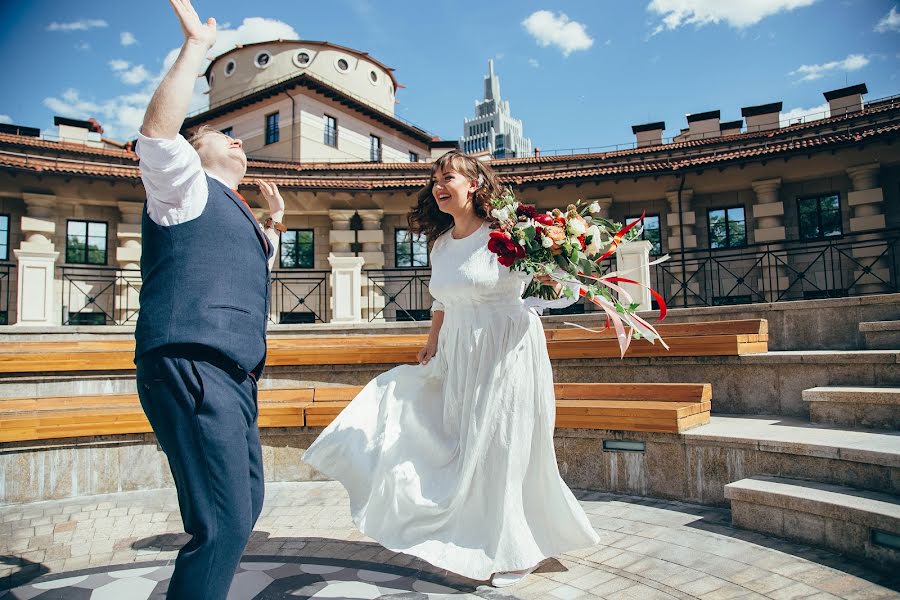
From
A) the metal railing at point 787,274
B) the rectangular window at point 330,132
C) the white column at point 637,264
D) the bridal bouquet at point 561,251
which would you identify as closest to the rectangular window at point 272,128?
the rectangular window at point 330,132

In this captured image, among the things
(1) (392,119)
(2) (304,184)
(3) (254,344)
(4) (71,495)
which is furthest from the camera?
(1) (392,119)

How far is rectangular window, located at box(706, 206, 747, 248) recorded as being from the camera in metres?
19.4

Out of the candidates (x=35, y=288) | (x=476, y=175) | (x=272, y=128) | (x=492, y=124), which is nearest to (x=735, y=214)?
(x=476, y=175)

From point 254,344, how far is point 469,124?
175 m

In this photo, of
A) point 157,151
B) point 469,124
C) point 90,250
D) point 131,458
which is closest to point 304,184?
point 90,250

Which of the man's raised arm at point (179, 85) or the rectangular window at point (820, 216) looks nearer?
the man's raised arm at point (179, 85)

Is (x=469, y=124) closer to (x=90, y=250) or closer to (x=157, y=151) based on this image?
(x=90, y=250)

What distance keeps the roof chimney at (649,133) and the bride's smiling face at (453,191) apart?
2465 cm

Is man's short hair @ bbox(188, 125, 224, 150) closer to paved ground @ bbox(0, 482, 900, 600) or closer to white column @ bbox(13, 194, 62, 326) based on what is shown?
paved ground @ bbox(0, 482, 900, 600)

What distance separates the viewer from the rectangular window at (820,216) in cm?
1820

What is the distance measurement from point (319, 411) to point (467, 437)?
9.23 ft

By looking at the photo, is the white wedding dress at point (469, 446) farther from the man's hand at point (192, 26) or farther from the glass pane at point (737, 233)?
the glass pane at point (737, 233)

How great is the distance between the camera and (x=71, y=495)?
17.7 ft

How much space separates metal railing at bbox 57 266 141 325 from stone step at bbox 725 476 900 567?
18432 millimetres
